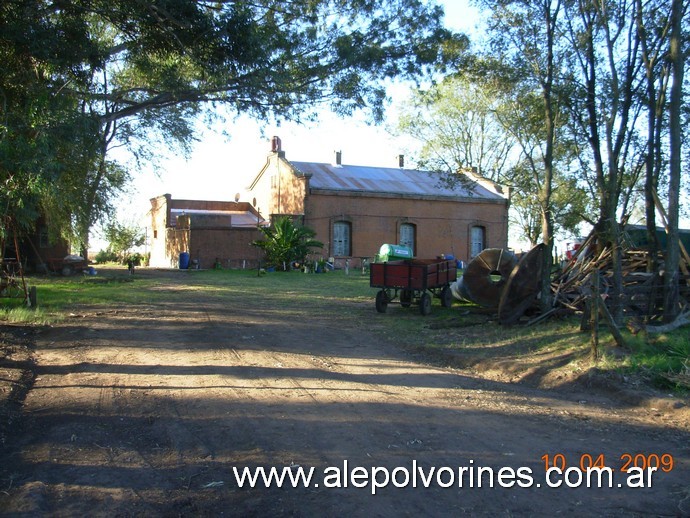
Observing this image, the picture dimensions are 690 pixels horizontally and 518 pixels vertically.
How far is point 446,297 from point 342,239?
21040mm

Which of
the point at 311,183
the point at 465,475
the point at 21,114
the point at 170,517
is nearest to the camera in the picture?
the point at 170,517

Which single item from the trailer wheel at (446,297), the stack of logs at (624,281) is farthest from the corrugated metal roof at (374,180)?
the stack of logs at (624,281)

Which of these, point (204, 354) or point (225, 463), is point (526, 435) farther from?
point (204, 354)

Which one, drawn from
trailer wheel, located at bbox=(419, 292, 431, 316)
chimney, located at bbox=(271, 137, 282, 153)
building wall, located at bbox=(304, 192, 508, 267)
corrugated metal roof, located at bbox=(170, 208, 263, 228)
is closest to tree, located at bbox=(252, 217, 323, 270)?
building wall, located at bbox=(304, 192, 508, 267)

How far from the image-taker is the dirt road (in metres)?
4.20

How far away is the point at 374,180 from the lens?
128 feet

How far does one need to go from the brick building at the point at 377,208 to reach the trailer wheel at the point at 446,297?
746 inches

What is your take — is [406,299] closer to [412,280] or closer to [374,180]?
[412,280]

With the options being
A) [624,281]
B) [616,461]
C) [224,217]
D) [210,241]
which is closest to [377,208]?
[224,217]

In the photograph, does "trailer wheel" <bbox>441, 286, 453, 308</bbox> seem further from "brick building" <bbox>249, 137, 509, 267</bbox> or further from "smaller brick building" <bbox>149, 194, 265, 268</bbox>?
"smaller brick building" <bbox>149, 194, 265, 268</bbox>

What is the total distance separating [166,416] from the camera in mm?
5918

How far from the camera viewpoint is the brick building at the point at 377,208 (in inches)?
1412

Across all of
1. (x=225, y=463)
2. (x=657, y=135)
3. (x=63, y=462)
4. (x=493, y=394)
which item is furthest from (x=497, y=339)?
(x=63, y=462)

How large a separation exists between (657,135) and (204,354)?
8965mm
